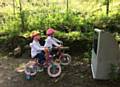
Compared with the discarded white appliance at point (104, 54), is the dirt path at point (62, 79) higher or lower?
lower

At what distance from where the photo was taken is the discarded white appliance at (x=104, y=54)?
289 inches

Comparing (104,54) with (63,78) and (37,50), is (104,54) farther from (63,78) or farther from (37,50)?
(37,50)

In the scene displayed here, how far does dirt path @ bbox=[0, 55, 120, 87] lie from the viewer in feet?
24.8

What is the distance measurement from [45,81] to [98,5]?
15.5 ft

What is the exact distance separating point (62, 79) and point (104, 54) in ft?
3.55

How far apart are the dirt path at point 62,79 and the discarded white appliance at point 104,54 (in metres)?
0.21

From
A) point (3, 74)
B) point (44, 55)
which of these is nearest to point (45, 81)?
point (44, 55)

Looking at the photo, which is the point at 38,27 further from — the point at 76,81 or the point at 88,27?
the point at 76,81

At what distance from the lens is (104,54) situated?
292 inches

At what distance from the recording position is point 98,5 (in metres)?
11.8

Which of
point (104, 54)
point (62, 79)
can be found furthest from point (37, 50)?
point (104, 54)

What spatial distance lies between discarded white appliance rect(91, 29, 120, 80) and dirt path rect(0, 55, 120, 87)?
0.21 metres

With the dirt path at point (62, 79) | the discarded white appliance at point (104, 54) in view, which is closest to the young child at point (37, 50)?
the dirt path at point (62, 79)

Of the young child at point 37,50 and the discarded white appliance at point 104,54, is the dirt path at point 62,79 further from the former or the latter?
the young child at point 37,50
